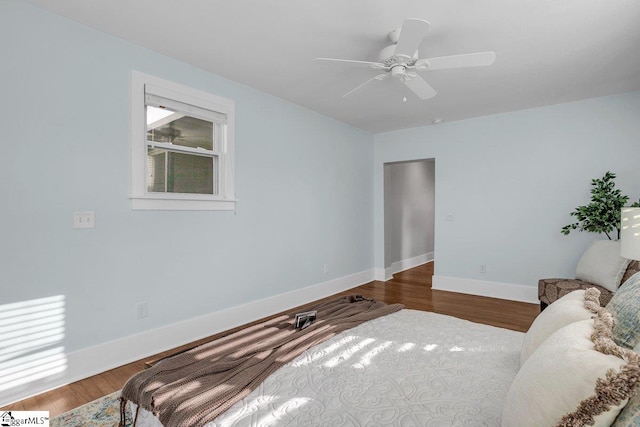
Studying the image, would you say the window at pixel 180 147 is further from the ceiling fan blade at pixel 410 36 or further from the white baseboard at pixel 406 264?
the white baseboard at pixel 406 264

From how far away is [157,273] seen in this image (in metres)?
2.88

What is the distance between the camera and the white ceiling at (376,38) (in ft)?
7.27

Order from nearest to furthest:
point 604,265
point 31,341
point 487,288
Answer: point 31,341 < point 604,265 < point 487,288

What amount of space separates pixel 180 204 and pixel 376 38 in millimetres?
2172

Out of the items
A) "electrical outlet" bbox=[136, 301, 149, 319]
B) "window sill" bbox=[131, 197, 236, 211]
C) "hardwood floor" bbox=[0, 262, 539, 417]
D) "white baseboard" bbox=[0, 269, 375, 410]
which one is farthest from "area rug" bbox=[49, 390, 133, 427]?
"window sill" bbox=[131, 197, 236, 211]

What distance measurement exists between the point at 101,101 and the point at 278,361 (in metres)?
2.35

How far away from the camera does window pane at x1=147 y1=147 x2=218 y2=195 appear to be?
2.92 metres

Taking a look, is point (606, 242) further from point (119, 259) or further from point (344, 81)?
point (119, 259)

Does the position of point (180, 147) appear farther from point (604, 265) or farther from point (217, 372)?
point (604, 265)

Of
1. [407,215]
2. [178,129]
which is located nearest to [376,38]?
[178,129]

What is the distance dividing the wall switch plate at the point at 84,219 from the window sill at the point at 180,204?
0.29 meters

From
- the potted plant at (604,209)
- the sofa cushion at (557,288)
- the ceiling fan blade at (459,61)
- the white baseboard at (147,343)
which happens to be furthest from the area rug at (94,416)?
the potted plant at (604,209)

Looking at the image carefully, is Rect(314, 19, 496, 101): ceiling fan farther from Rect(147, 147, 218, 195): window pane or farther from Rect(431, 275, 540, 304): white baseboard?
Rect(431, 275, 540, 304): white baseboard

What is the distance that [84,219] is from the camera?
8.07ft
